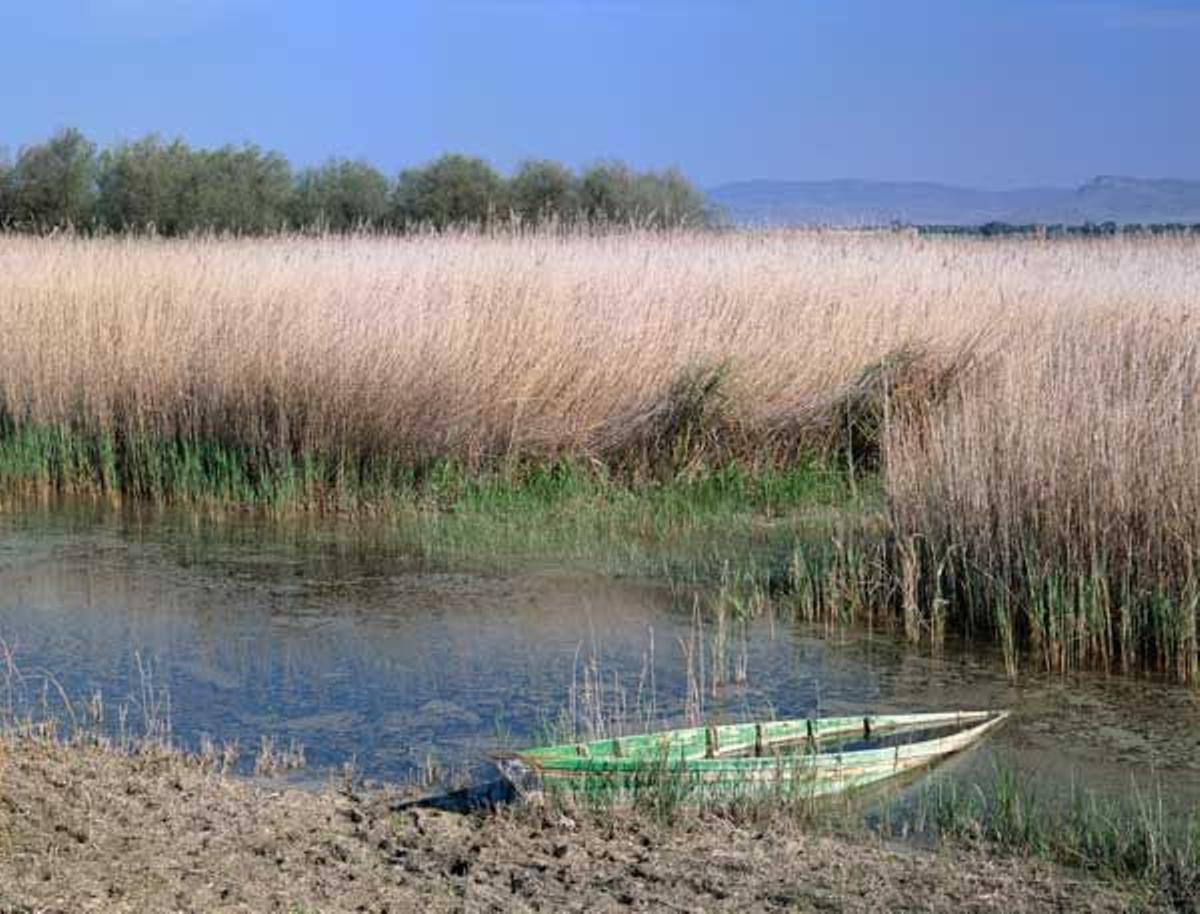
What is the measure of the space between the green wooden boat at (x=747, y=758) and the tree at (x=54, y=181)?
23488mm

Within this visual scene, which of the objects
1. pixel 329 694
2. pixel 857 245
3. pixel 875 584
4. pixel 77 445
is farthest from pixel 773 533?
pixel 857 245

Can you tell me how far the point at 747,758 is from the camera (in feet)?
19.7

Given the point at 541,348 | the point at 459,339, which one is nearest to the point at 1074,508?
Answer: the point at 541,348

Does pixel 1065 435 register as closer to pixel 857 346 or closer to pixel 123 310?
pixel 857 346

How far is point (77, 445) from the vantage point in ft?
41.7

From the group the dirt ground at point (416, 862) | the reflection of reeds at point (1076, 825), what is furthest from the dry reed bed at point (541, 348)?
the dirt ground at point (416, 862)

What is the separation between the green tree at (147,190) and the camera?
1094 inches

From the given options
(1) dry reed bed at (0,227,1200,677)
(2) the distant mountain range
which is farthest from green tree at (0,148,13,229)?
(2) the distant mountain range

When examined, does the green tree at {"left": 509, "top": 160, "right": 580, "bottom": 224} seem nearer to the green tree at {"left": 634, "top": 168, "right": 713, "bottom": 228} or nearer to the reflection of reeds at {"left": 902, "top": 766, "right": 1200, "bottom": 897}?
the green tree at {"left": 634, "top": 168, "right": 713, "bottom": 228}

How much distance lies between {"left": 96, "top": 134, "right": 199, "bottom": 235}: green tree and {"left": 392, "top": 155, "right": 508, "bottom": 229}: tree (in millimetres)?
3431

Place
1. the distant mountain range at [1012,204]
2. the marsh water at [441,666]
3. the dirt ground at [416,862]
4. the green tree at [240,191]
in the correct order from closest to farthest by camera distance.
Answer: the dirt ground at [416,862] < the marsh water at [441,666] < the green tree at [240,191] < the distant mountain range at [1012,204]

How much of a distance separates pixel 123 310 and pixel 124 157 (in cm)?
1598

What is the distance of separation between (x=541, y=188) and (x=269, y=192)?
447cm

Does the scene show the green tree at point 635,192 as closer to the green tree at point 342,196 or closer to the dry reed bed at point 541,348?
the green tree at point 342,196
